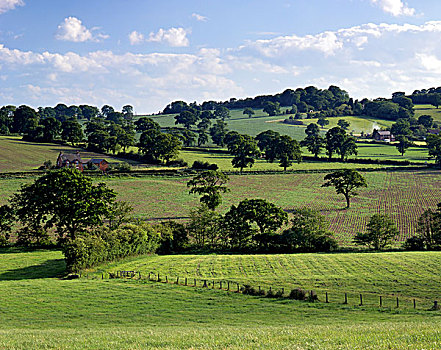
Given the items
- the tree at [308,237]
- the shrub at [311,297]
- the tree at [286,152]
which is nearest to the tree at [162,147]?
the tree at [286,152]

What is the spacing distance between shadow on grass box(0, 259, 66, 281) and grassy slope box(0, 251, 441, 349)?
195 mm

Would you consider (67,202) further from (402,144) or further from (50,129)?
(402,144)

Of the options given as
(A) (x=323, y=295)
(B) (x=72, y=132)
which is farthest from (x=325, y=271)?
→ (B) (x=72, y=132)

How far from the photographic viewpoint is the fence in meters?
31.4

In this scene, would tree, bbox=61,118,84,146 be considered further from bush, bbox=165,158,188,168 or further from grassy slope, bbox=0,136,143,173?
bush, bbox=165,158,188,168

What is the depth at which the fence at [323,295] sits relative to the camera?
31.4 metres

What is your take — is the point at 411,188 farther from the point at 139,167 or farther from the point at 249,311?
the point at 249,311

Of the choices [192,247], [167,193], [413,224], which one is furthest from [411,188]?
[192,247]

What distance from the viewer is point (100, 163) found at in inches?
5458

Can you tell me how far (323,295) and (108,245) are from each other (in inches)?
1045

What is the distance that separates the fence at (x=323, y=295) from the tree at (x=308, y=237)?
67.1 feet

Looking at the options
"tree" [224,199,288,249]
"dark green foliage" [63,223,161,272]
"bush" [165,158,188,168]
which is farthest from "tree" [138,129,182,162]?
"dark green foliage" [63,223,161,272]

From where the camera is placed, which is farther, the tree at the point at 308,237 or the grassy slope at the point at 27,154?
the grassy slope at the point at 27,154

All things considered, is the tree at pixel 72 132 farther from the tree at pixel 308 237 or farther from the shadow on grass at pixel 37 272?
the tree at pixel 308 237
